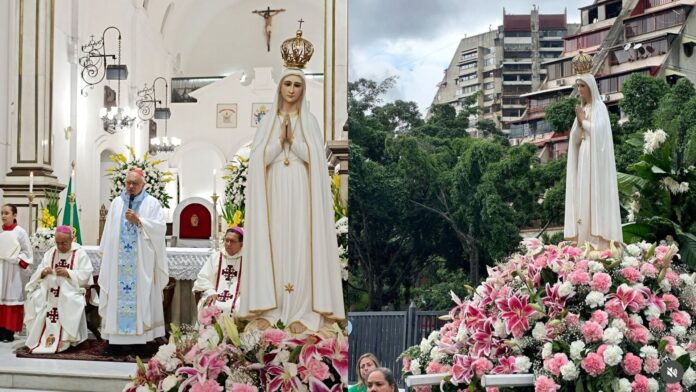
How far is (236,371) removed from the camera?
154 inches

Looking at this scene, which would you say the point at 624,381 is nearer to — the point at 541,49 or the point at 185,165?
the point at 541,49

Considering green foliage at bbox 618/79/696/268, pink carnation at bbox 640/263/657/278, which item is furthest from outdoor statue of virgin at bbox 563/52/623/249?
pink carnation at bbox 640/263/657/278

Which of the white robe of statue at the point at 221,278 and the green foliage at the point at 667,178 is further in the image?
the white robe of statue at the point at 221,278

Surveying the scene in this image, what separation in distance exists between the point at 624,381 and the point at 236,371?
6.05ft

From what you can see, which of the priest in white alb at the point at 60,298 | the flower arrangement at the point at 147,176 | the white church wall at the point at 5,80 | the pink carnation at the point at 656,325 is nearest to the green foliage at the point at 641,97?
the pink carnation at the point at 656,325

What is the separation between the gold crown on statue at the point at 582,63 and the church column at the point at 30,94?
8.88 m

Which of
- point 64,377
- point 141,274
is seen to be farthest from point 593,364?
point 141,274

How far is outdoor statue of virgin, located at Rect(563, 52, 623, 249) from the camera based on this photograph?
346 centimetres

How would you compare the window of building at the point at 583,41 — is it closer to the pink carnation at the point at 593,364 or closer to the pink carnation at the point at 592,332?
the pink carnation at the point at 592,332

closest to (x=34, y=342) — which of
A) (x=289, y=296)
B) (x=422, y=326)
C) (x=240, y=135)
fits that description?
(x=289, y=296)

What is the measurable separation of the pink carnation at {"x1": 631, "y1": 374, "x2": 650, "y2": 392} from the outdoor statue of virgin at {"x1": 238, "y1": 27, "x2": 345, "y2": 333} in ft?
5.71

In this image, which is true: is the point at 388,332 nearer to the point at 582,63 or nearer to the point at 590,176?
the point at 590,176

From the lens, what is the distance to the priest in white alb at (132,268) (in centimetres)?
812

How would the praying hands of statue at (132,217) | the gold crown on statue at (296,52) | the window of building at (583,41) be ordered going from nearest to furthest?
the window of building at (583,41) < the gold crown on statue at (296,52) < the praying hands of statue at (132,217)
